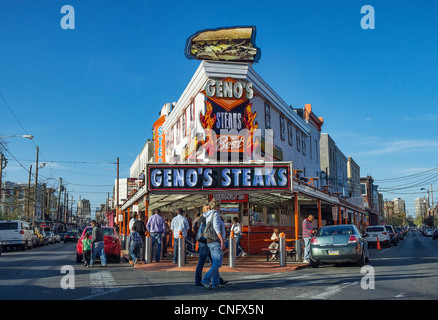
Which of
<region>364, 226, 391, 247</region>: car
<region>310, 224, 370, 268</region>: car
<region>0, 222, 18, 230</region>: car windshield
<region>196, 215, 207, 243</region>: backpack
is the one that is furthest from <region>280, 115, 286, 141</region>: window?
<region>196, 215, 207, 243</region>: backpack

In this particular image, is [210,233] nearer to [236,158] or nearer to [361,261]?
[361,261]

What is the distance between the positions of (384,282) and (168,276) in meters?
5.52

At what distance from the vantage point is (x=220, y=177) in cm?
1812

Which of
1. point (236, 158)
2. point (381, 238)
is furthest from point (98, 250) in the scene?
point (381, 238)

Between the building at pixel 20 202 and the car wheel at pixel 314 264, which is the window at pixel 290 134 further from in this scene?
the building at pixel 20 202

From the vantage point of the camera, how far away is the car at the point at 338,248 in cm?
1434

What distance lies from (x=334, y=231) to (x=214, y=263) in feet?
23.7

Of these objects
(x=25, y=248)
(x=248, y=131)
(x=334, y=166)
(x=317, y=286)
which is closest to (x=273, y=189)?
(x=248, y=131)

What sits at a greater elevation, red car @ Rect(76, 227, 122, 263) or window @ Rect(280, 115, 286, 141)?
window @ Rect(280, 115, 286, 141)

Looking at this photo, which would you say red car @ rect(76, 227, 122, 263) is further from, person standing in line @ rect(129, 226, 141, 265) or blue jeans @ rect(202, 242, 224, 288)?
blue jeans @ rect(202, 242, 224, 288)

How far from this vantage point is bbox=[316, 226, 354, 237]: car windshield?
49.6 feet

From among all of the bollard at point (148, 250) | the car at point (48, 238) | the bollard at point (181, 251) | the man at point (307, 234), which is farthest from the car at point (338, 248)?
the car at point (48, 238)

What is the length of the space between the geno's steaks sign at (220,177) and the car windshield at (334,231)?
9.31 feet
